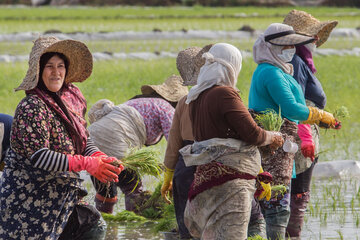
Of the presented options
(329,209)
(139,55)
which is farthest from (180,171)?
(139,55)

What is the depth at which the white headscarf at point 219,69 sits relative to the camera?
464cm

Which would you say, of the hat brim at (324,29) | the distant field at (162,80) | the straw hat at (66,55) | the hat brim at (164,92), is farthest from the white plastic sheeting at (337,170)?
the straw hat at (66,55)

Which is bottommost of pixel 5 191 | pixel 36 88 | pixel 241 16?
pixel 241 16

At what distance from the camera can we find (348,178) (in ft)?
28.8

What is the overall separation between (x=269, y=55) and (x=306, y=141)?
2.27 feet

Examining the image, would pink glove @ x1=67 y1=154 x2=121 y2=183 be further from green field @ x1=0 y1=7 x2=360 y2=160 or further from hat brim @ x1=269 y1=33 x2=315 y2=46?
hat brim @ x1=269 y1=33 x2=315 y2=46

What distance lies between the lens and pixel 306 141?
6.01 m

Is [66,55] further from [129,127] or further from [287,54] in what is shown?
[129,127]

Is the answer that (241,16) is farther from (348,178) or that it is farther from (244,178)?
(244,178)

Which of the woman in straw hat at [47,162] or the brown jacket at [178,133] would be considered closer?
the woman in straw hat at [47,162]

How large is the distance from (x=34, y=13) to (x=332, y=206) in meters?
29.3

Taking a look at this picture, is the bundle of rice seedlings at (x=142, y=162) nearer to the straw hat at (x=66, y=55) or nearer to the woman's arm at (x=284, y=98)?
the straw hat at (x=66, y=55)

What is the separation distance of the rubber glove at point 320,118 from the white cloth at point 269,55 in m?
0.32

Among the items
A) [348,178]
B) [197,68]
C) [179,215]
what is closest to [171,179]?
[179,215]
